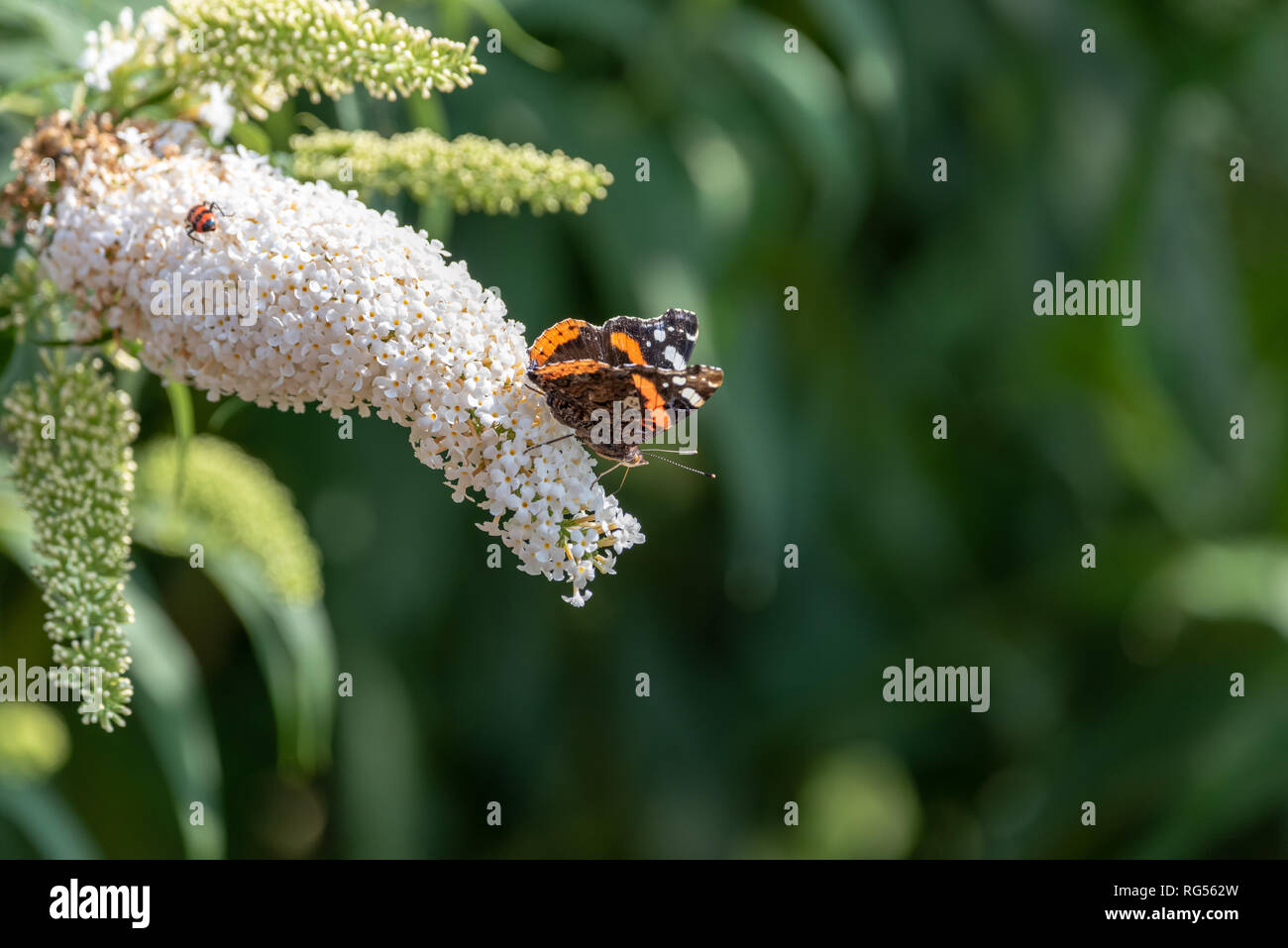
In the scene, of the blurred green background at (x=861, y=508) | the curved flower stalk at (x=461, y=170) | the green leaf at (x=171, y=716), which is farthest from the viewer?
the blurred green background at (x=861, y=508)

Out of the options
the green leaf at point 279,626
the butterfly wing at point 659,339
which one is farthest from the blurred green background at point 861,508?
the butterfly wing at point 659,339

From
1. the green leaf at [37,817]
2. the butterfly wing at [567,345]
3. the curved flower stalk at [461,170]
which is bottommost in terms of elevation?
the green leaf at [37,817]

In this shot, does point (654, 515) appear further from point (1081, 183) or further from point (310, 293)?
point (310, 293)

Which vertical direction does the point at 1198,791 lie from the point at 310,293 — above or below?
below

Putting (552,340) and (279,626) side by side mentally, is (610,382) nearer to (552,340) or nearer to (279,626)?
(552,340)

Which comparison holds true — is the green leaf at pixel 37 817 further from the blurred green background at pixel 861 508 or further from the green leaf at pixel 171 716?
the blurred green background at pixel 861 508

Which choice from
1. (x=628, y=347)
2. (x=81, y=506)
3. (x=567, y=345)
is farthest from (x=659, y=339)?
(x=81, y=506)

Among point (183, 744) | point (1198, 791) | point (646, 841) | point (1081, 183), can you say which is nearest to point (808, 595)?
point (646, 841)
